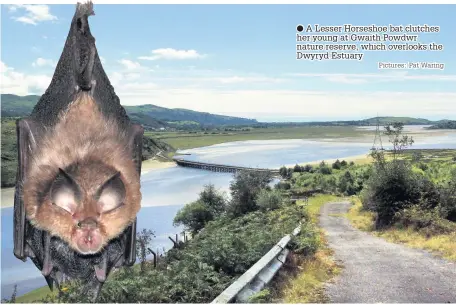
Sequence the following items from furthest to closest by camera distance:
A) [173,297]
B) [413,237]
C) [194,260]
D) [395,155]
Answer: [395,155] < [413,237] < [194,260] < [173,297]

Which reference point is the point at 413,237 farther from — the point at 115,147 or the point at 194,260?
the point at 115,147

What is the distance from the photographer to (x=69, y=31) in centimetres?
263

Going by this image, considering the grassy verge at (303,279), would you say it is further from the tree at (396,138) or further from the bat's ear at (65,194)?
the tree at (396,138)

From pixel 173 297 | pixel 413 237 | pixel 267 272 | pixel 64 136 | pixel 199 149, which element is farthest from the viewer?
pixel 199 149

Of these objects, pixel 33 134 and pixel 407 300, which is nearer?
pixel 33 134

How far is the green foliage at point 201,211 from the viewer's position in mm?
52375

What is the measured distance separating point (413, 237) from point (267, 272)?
1100 cm

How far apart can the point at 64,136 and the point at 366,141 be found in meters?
195

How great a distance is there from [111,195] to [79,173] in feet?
0.62

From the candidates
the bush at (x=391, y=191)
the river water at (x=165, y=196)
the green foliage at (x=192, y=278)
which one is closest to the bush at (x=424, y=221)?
the bush at (x=391, y=191)

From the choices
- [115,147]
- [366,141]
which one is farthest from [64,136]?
[366,141]

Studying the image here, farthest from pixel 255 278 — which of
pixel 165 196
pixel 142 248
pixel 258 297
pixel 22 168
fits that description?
pixel 165 196

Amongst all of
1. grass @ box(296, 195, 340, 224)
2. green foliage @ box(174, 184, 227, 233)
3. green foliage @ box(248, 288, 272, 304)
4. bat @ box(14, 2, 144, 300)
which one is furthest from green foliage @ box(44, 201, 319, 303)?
green foliage @ box(174, 184, 227, 233)

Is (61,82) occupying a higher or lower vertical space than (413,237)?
higher
